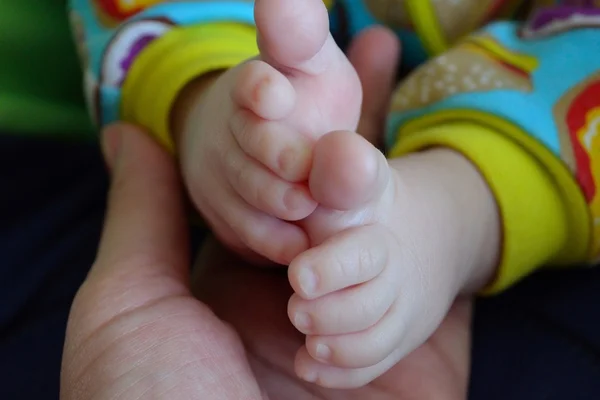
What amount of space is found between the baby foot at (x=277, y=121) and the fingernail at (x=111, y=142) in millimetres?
223

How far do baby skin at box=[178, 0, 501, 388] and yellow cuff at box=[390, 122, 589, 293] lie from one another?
9cm

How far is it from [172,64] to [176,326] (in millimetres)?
291

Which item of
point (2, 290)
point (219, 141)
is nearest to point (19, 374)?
point (2, 290)

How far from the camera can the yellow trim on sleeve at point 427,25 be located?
72cm

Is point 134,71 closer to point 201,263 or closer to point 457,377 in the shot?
point 201,263

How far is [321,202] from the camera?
0.38 m

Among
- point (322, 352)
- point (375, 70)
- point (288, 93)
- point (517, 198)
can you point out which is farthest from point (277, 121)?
point (375, 70)

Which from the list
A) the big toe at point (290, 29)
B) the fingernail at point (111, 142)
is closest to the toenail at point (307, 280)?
the big toe at point (290, 29)

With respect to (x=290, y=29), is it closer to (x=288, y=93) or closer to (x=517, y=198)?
(x=288, y=93)

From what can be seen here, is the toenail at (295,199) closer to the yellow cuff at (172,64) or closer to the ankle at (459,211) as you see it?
the ankle at (459,211)

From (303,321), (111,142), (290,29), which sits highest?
(290,29)

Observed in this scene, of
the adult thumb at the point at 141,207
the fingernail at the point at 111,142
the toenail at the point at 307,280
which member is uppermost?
the toenail at the point at 307,280

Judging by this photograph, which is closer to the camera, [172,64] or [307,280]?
[307,280]

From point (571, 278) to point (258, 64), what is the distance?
339mm
